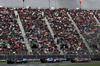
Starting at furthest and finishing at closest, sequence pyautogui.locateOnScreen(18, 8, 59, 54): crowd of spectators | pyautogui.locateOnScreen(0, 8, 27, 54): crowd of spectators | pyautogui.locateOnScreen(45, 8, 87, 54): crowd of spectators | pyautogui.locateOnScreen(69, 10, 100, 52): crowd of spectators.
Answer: pyautogui.locateOnScreen(45, 8, 87, 54): crowd of spectators
pyautogui.locateOnScreen(69, 10, 100, 52): crowd of spectators
pyautogui.locateOnScreen(18, 8, 59, 54): crowd of spectators
pyautogui.locateOnScreen(0, 8, 27, 54): crowd of spectators

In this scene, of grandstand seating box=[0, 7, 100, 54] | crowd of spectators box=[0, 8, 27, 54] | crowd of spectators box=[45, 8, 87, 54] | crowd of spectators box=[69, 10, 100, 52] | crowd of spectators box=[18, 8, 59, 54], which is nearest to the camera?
crowd of spectators box=[0, 8, 27, 54]

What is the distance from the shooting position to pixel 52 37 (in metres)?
58.0

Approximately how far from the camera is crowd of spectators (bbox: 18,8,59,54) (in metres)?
52.3

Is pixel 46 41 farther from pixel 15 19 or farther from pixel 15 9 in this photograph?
pixel 15 9

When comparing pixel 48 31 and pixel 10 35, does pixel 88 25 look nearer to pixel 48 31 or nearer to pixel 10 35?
pixel 48 31

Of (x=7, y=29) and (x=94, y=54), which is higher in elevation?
(x=7, y=29)

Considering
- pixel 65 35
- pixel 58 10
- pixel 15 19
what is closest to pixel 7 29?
pixel 15 19

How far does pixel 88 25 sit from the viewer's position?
64938mm

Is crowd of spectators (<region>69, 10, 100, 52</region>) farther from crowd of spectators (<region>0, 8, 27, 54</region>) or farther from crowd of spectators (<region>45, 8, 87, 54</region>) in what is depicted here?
crowd of spectators (<region>0, 8, 27, 54</region>)

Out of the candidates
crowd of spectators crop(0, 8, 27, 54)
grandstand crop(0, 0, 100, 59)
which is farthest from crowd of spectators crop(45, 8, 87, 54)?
crowd of spectators crop(0, 8, 27, 54)

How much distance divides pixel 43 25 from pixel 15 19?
25.4 feet

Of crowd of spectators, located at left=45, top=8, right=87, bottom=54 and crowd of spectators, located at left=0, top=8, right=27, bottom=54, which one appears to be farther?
crowd of spectators, located at left=45, top=8, right=87, bottom=54

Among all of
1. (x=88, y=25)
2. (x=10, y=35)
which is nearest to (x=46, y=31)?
(x=10, y=35)

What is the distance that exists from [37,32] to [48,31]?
3486 millimetres
